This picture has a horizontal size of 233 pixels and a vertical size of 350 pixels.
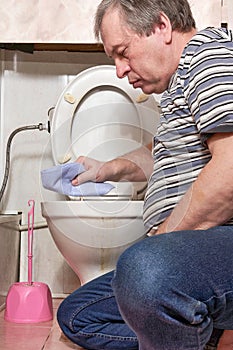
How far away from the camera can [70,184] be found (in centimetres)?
170

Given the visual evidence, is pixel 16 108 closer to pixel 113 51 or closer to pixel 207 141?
pixel 113 51

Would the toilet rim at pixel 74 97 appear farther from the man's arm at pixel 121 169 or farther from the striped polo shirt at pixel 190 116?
the striped polo shirt at pixel 190 116

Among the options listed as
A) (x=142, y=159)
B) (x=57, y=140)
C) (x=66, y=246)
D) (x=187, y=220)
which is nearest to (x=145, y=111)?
(x=57, y=140)

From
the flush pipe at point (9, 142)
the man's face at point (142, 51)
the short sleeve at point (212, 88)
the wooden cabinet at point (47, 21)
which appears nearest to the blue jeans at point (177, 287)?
the short sleeve at point (212, 88)

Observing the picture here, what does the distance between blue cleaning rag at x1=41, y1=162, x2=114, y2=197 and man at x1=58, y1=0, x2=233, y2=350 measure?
31 centimetres

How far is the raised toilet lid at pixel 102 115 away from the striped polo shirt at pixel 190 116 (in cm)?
77

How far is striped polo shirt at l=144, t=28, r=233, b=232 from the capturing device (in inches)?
41.4

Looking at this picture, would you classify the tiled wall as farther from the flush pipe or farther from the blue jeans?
the blue jeans

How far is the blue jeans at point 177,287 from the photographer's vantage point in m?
0.94

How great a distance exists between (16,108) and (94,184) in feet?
2.43

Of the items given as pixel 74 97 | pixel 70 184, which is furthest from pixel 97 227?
pixel 74 97

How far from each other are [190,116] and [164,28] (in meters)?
0.23

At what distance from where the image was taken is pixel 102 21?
1.34m

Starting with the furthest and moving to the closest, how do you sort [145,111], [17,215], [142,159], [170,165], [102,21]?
1. [17,215]
2. [145,111]
3. [142,159]
4. [102,21]
5. [170,165]
